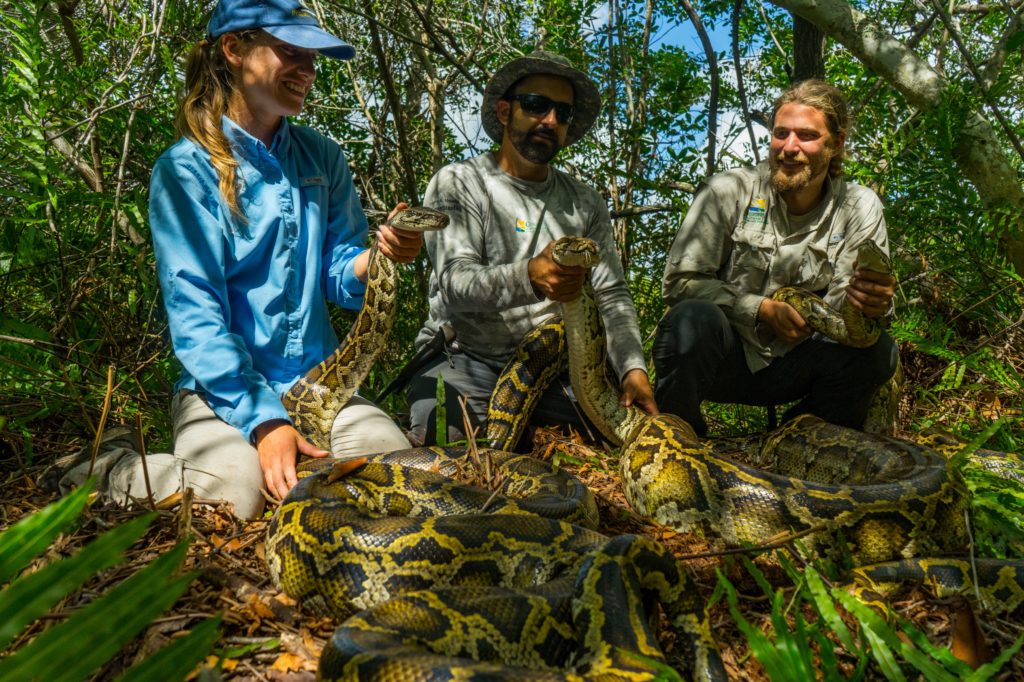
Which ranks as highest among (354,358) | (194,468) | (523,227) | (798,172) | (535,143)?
(535,143)

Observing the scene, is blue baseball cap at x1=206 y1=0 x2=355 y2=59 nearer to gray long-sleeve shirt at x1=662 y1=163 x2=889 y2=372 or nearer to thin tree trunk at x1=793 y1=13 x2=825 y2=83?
gray long-sleeve shirt at x1=662 y1=163 x2=889 y2=372

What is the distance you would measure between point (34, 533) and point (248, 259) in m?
3.23

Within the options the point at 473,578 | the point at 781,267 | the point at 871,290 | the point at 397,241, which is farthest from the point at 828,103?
the point at 473,578

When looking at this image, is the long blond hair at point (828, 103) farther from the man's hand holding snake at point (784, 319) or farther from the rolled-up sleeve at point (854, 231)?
the man's hand holding snake at point (784, 319)

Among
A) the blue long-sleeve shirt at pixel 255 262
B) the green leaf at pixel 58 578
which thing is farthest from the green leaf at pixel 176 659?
the blue long-sleeve shirt at pixel 255 262

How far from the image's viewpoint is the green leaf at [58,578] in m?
1.24

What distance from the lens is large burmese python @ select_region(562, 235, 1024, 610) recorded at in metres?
3.74

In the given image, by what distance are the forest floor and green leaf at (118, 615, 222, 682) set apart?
97 cm

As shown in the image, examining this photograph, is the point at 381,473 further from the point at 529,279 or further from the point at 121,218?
the point at 121,218

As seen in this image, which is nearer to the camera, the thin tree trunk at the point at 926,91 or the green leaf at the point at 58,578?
the green leaf at the point at 58,578

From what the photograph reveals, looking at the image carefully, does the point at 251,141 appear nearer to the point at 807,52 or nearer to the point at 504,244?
the point at 504,244

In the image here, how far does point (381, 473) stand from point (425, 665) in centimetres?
183

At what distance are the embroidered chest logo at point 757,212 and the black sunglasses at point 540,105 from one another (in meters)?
1.66

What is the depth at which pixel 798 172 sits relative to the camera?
18.7 feet
